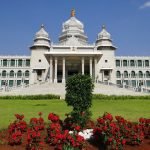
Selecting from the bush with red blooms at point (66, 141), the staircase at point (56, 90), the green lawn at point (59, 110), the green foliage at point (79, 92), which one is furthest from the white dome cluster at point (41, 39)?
the bush with red blooms at point (66, 141)

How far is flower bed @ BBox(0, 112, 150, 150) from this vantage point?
39.1 feet

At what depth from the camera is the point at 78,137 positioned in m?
11.8

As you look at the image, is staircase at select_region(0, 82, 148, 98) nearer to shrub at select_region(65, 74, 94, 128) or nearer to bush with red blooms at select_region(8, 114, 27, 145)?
shrub at select_region(65, 74, 94, 128)

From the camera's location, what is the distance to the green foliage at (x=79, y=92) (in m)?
15.2

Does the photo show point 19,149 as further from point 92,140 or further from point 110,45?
point 110,45

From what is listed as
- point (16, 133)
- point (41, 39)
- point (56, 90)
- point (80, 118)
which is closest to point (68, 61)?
point (56, 90)

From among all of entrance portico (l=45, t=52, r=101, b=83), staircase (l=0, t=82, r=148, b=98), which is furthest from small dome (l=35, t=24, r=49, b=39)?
staircase (l=0, t=82, r=148, b=98)

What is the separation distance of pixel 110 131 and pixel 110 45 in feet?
214

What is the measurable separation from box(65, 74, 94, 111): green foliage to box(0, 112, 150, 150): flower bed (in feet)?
4.29

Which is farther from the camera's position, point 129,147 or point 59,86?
point 59,86

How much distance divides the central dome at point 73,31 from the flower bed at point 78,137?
5516 centimetres

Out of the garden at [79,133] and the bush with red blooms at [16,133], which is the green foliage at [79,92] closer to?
the garden at [79,133]

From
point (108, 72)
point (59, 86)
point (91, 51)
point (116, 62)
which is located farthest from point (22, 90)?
point (116, 62)

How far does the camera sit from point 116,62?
270 ft
